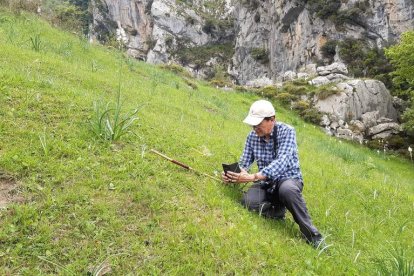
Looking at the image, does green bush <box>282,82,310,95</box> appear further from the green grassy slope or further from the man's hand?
the man's hand

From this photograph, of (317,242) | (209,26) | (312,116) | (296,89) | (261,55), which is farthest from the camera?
(209,26)

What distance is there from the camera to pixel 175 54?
72875 millimetres

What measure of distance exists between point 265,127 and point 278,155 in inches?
15.3

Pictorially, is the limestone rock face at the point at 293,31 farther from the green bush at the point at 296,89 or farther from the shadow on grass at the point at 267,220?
the shadow on grass at the point at 267,220

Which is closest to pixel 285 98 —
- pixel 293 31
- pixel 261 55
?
pixel 293 31

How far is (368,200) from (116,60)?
35.0 feet

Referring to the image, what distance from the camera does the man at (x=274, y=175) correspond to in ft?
14.6

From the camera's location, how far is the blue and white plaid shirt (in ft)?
15.2

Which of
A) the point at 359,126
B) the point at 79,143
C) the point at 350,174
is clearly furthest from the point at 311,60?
the point at 79,143

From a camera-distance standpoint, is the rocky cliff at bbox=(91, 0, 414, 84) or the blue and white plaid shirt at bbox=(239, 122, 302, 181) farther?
the rocky cliff at bbox=(91, 0, 414, 84)

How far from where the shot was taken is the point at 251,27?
197 feet

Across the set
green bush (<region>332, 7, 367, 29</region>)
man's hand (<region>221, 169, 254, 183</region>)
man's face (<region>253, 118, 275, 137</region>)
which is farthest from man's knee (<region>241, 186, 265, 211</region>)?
green bush (<region>332, 7, 367, 29</region>)

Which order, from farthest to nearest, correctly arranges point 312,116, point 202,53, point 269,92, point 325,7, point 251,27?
1. point 202,53
2. point 251,27
3. point 325,7
4. point 269,92
5. point 312,116

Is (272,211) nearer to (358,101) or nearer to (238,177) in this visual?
(238,177)
